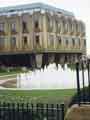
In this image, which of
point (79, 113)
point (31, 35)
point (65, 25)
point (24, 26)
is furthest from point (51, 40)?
point (79, 113)

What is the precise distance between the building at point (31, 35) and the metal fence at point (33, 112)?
137ft

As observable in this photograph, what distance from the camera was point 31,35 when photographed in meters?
51.3

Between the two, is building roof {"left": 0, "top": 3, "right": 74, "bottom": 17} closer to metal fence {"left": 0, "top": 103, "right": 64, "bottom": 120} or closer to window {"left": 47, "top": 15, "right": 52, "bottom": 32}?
window {"left": 47, "top": 15, "right": 52, "bottom": 32}

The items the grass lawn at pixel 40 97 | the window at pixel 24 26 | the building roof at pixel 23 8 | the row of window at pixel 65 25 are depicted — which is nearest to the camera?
the grass lawn at pixel 40 97

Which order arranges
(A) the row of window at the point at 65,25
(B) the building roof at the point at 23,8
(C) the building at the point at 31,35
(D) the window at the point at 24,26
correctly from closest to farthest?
1. (C) the building at the point at 31,35
2. (D) the window at the point at 24,26
3. (A) the row of window at the point at 65,25
4. (B) the building roof at the point at 23,8

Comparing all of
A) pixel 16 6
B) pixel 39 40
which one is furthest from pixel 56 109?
pixel 16 6

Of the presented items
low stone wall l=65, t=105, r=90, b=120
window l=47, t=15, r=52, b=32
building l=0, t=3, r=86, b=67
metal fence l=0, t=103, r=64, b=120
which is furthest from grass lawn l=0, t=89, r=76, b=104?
window l=47, t=15, r=52, b=32

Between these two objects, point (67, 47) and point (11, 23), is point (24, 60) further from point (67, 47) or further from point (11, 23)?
point (67, 47)

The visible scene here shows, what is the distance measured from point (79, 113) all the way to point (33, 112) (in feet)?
5.39

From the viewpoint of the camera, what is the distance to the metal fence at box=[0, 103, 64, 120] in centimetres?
819

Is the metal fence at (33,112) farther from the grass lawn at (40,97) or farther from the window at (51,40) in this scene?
the window at (51,40)

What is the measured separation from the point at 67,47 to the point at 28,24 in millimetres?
11867

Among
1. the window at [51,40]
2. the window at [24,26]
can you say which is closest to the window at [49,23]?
the window at [51,40]

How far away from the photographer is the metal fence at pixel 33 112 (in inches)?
322
